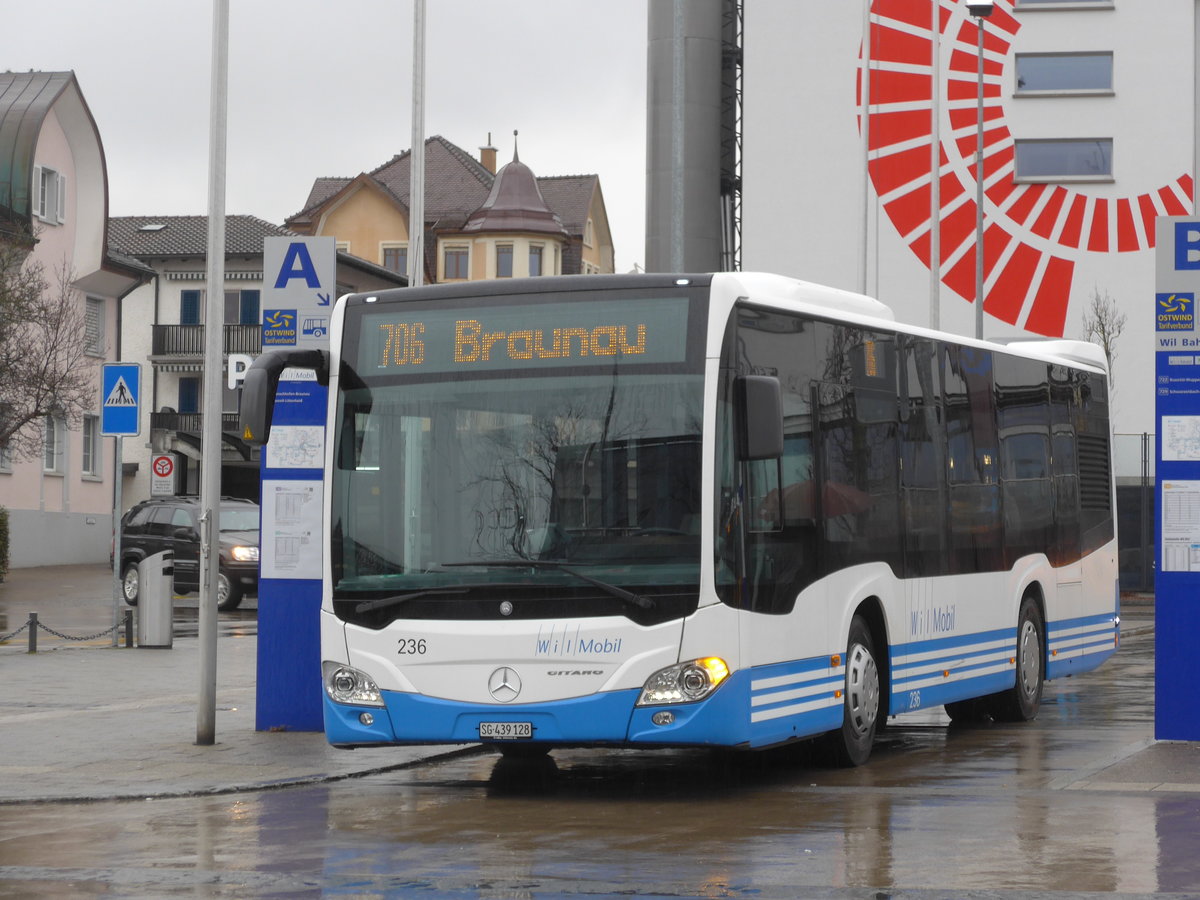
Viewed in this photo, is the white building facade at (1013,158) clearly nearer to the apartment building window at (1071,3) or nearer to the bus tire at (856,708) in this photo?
the apartment building window at (1071,3)

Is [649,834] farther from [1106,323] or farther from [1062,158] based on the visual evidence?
[1062,158]

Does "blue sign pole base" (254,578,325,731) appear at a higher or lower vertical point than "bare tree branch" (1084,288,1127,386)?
lower

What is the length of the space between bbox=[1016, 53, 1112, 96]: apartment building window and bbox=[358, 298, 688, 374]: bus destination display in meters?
43.9

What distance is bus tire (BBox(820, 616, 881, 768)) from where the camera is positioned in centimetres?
1255

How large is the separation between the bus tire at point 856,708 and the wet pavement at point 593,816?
139mm

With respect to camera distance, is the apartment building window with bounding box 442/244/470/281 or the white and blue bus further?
the apartment building window with bounding box 442/244/470/281

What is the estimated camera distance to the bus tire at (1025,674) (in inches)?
634

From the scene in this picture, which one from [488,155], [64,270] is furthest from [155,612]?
[488,155]

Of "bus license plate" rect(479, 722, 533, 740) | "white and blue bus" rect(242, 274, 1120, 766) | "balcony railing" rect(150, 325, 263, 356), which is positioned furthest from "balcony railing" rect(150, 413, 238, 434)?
"bus license plate" rect(479, 722, 533, 740)

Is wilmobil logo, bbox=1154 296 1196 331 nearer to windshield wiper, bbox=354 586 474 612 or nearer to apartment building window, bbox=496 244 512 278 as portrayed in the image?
windshield wiper, bbox=354 586 474 612

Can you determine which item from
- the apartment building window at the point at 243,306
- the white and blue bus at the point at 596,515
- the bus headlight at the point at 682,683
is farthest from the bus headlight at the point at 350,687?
the apartment building window at the point at 243,306

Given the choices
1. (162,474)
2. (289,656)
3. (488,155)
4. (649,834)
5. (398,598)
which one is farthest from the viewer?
(488,155)

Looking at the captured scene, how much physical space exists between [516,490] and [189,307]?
63398mm

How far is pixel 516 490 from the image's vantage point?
11.2m
